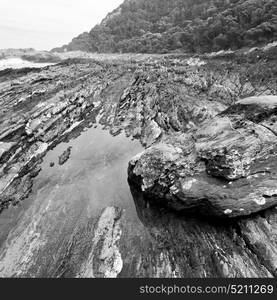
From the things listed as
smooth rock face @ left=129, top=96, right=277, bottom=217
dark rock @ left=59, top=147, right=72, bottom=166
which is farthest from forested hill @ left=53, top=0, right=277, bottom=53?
dark rock @ left=59, top=147, right=72, bottom=166

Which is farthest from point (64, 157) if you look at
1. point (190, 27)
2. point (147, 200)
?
point (190, 27)

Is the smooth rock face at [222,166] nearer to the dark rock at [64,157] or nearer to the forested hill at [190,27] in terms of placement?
A: the dark rock at [64,157]

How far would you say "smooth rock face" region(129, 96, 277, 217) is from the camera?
733 inches

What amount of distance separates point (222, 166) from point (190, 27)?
99.6m

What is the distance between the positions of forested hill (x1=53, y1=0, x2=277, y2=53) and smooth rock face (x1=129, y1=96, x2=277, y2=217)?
194ft

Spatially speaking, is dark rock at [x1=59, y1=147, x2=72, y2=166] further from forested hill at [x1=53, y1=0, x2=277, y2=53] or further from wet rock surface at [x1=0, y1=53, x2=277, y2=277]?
forested hill at [x1=53, y1=0, x2=277, y2=53]

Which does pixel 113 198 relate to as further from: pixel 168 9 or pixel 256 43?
pixel 168 9

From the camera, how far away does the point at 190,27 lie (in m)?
102

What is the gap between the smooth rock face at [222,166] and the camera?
1861 centimetres

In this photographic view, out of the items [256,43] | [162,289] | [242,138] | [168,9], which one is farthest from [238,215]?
[168,9]

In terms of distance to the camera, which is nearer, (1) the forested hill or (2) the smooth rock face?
(2) the smooth rock face

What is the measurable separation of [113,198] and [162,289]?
12.4 meters

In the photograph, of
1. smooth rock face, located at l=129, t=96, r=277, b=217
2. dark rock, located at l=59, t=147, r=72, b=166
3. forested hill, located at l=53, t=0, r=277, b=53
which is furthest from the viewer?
forested hill, located at l=53, t=0, r=277, b=53

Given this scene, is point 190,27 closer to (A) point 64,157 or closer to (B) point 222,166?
(A) point 64,157
